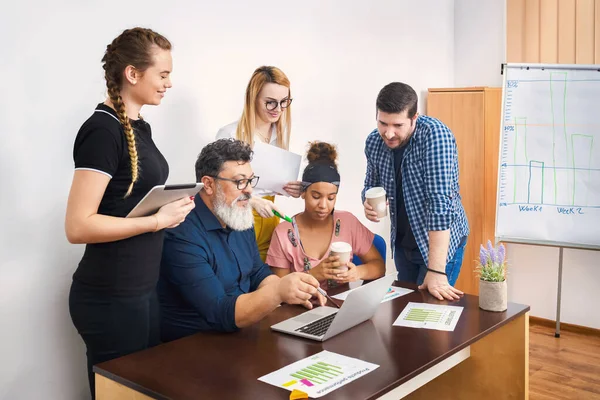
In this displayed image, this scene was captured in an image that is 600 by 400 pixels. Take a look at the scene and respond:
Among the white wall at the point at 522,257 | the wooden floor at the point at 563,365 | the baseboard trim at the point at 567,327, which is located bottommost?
the wooden floor at the point at 563,365

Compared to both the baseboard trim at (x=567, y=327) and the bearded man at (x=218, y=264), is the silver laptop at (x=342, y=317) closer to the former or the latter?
the bearded man at (x=218, y=264)

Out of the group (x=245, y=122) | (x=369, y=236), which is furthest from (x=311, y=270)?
(x=245, y=122)

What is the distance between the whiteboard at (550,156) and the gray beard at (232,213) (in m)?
2.33

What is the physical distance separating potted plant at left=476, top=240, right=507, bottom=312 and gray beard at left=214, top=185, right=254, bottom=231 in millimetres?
Answer: 831

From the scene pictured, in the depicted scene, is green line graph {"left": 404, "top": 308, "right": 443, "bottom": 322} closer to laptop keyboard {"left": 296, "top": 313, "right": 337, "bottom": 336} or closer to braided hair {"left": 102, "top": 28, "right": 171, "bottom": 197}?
laptop keyboard {"left": 296, "top": 313, "right": 337, "bottom": 336}

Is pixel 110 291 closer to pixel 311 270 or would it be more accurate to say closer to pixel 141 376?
pixel 141 376

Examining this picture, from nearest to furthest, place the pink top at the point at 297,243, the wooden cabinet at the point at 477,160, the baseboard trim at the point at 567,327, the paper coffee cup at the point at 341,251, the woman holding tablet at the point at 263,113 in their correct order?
the paper coffee cup at the point at 341,251 → the pink top at the point at 297,243 → the woman holding tablet at the point at 263,113 → the baseboard trim at the point at 567,327 → the wooden cabinet at the point at 477,160

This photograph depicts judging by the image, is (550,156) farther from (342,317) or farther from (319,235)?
(342,317)

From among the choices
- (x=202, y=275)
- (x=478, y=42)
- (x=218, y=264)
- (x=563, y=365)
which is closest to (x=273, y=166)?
(x=218, y=264)

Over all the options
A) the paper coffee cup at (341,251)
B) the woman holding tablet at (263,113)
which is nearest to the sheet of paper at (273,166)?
the woman holding tablet at (263,113)

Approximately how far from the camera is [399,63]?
4.32m

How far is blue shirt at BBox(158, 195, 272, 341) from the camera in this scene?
75.4 inches

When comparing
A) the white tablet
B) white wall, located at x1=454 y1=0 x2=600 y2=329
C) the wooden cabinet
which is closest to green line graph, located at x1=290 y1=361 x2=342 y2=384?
the white tablet

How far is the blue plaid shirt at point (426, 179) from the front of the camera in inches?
98.0
